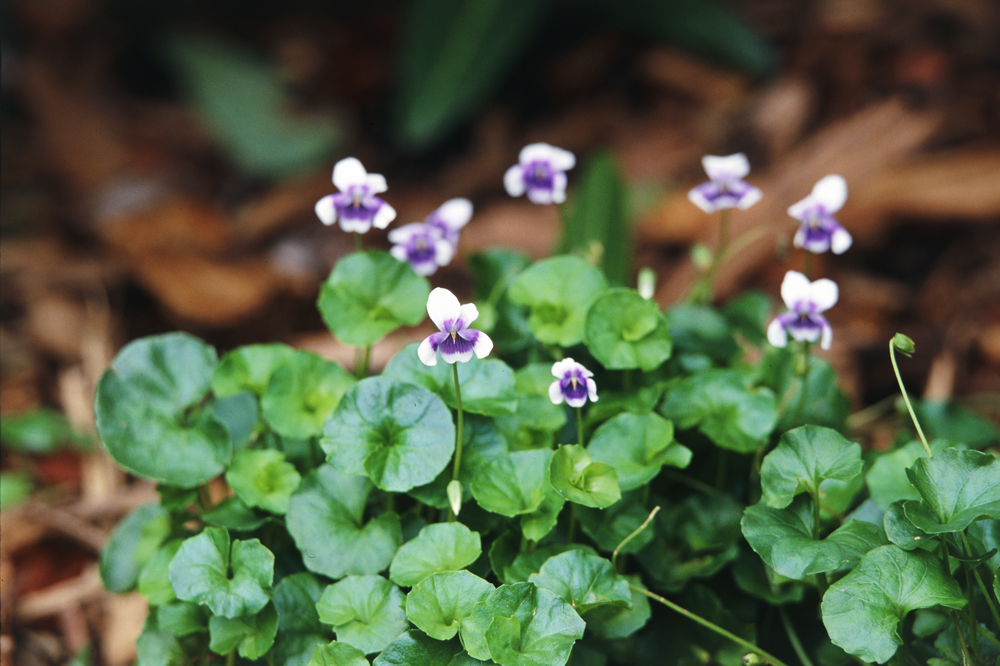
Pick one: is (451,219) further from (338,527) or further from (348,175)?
(338,527)

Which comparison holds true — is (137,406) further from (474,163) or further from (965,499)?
(474,163)

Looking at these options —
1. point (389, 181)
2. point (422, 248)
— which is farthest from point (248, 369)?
point (389, 181)

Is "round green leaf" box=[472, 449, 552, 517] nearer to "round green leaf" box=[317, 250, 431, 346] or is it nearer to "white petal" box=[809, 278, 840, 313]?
"round green leaf" box=[317, 250, 431, 346]

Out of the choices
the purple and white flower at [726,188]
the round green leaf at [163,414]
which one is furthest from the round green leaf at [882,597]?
the round green leaf at [163,414]

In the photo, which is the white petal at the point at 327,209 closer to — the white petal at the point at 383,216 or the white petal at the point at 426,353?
the white petal at the point at 383,216

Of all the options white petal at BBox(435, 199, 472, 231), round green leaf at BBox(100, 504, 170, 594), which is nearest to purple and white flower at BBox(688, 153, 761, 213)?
white petal at BBox(435, 199, 472, 231)

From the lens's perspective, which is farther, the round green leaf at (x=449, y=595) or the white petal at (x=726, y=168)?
the white petal at (x=726, y=168)
